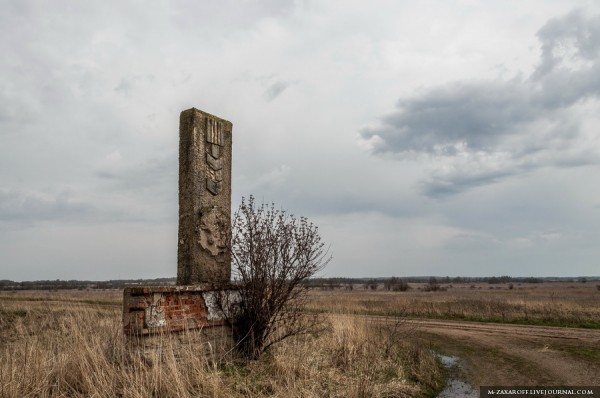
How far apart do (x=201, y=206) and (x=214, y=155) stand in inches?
35.4

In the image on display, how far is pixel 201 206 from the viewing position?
23.8 ft

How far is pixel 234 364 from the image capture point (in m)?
6.68

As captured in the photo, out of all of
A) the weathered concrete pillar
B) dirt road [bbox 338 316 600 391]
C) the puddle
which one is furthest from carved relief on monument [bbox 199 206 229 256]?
dirt road [bbox 338 316 600 391]

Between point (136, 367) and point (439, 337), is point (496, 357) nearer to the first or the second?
point (439, 337)

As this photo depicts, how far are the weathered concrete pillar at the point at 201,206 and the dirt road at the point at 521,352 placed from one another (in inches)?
202

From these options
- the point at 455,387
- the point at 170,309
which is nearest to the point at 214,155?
the point at 170,309

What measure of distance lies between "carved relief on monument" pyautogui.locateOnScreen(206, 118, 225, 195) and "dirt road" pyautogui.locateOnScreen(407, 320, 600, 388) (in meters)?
5.73

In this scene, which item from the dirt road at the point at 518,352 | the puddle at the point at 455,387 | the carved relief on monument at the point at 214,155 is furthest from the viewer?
the dirt road at the point at 518,352

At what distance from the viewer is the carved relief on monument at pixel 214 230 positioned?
23.6 feet

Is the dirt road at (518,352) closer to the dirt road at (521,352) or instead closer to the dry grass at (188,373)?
the dirt road at (521,352)

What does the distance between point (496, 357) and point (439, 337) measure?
3581 millimetres

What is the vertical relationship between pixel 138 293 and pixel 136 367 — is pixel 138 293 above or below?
above

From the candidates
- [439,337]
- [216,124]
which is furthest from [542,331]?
[216,124]

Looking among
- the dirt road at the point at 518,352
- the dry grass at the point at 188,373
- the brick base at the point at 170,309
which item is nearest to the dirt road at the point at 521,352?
the dirt road at the point at 518,352
